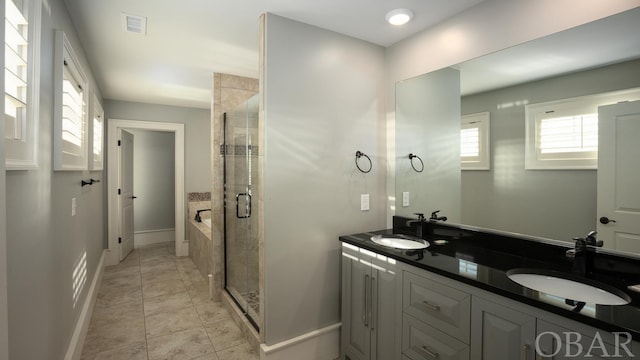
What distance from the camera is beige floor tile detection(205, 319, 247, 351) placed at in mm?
2365

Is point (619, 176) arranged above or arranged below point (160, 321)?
above

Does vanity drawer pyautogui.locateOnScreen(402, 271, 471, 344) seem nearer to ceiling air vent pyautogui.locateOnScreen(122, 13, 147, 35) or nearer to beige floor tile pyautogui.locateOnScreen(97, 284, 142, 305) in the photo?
ceiling air vent pyautogui.locateOnScreen(122, 13, 147, 35)

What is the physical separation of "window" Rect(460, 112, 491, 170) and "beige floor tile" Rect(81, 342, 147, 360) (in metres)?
2.73

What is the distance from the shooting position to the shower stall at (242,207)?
7.83 ft

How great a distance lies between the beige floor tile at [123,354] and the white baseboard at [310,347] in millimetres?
1010

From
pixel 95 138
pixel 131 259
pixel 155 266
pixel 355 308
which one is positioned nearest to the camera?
pixel 355 308

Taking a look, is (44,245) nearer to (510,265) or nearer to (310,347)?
(310,347)

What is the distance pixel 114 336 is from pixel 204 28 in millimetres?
2600

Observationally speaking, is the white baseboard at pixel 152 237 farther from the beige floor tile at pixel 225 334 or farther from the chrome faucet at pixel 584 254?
the chrome faucet at pixel 584 254

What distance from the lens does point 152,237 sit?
567 cm

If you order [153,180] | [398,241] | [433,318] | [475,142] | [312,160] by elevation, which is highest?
[475,142]

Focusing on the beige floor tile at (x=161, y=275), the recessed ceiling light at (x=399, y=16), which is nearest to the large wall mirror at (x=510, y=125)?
the recessed ceiling light at (x=399, y=16)

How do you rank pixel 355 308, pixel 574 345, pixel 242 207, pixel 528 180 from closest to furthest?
pixel 574 345, pixel 528 180, pixel 355 308, pixel 242 207

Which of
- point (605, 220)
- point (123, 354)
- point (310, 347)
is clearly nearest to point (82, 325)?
point (123, 354)
